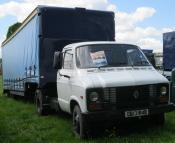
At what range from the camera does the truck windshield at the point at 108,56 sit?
32.3 ft


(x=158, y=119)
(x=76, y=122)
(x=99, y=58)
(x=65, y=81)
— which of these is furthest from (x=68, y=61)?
(x=158, y=119)

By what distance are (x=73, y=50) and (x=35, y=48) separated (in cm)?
375

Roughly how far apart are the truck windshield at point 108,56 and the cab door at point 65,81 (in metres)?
0.37

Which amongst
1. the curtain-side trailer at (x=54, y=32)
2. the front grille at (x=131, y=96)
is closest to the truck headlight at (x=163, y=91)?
the front grille at (x=131, y=96)

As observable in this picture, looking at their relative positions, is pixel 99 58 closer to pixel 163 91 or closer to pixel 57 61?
pixel 57 61

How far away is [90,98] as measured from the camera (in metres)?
8.88

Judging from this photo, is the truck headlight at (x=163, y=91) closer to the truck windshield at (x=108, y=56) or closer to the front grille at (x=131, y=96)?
the front grille at (x=131, y=96)

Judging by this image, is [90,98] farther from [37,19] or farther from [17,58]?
[17,58]

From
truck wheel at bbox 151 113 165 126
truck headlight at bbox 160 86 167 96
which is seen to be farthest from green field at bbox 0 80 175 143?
truck headlight at bbox 160 86 167 96

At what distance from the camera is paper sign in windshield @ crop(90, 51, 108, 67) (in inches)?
384

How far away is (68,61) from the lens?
34.8ft

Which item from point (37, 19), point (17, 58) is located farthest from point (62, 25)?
point (17, 58)

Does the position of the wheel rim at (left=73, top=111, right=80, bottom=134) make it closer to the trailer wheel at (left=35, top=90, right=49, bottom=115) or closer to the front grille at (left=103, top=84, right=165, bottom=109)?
the front grille at (left=103, top=84, right=165, bottom=109)

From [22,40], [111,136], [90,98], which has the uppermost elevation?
[22,40]
